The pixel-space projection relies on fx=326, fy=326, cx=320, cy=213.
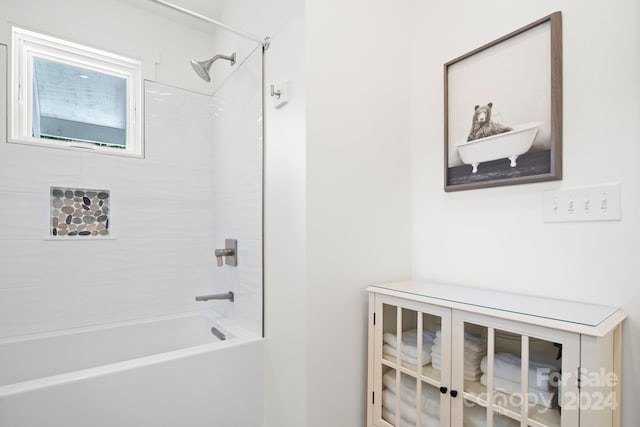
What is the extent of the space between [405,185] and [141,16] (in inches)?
73.6

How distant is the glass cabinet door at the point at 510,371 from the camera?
86 centimetres

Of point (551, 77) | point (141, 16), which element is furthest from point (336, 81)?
point (141, 16)

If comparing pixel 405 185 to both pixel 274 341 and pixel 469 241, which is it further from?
pixel 274 341

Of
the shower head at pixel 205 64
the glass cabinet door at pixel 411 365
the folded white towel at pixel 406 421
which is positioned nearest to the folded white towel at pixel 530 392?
the glass cabinet door at pixel 411 365

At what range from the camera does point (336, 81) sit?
136 centimetres

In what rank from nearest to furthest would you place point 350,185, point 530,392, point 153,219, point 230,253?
point 530,392 < point 350,185 < point 230,253 < point 153,219

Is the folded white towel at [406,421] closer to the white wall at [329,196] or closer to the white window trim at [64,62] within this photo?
the white wall at [329,196]

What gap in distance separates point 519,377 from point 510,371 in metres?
0.03

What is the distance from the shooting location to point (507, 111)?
4.12 feet

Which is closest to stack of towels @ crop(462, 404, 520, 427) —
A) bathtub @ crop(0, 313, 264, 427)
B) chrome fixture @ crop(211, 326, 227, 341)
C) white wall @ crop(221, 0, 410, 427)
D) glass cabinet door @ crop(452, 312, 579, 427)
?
glass cabinet door @ crop(452, 312, 579, 427)

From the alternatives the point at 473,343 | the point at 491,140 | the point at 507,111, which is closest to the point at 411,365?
the point at 473,343

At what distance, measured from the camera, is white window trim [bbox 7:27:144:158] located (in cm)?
165

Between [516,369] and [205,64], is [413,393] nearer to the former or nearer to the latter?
[516,369]

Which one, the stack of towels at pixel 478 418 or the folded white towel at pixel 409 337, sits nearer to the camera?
the stack of towels at pixel 478 418
